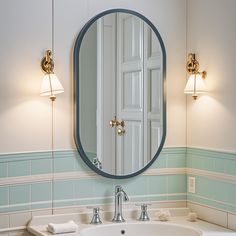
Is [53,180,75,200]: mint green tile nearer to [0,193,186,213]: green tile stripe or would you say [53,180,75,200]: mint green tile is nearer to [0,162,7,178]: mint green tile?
[0,193,186,213]: green tile stripe

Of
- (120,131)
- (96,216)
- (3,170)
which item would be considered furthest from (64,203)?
(120,131)

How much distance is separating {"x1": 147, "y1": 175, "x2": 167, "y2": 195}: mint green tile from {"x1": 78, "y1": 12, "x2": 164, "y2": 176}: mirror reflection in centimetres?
13

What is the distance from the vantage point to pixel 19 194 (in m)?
3.06

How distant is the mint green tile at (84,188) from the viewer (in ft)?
10.5

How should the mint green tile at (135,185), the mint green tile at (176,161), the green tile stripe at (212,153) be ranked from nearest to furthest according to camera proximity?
the green tile stripe at (212,153), the mint green tile at (135,185), the mint green tile at (176,161)

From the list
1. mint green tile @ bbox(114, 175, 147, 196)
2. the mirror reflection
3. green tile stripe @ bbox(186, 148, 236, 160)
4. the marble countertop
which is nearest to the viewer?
the marble countertop

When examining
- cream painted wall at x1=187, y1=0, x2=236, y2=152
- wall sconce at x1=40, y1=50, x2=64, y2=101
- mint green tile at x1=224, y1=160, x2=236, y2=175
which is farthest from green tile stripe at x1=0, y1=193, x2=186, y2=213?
wall sconce at x1=40, y1=50, x2=64, y2=101

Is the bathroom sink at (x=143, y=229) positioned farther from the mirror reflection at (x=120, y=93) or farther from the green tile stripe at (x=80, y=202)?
the mirror reflection at (x=120, y=93)

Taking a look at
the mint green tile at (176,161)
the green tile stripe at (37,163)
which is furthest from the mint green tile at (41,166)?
the mint green tile at (176,161)

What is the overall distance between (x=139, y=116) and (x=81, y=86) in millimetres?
406

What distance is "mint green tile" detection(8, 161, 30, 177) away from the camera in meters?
3.03

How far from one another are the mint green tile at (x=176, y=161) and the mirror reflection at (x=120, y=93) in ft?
0.45

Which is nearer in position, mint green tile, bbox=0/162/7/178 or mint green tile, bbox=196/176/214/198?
mint green tile, bbox=0/162/7/178

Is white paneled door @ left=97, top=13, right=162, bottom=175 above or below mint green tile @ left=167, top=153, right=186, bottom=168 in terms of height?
above
